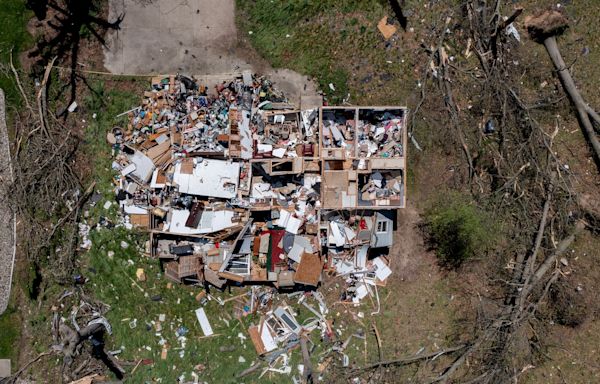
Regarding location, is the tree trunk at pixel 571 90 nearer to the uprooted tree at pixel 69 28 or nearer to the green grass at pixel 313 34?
the green grass at pixel 313 34

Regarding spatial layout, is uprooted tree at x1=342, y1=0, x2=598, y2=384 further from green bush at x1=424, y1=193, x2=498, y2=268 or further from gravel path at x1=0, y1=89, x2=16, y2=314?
gravel path at x1=0, y1=89, x2=16, y2=314

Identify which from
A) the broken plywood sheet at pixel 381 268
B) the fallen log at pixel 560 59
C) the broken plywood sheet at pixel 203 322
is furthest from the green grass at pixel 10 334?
the fallen log at pixel 560 59

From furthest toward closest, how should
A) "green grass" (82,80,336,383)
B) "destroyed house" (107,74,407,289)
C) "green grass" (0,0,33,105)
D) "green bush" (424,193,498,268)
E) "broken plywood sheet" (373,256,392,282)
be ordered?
"broken plywood sheet" (373,256,392,282), "green grass" (82,80,336,383), "green grass" (0,0,33,105), "green bush" (424,193,498,268), "destroyed house" (107,74,407,289)

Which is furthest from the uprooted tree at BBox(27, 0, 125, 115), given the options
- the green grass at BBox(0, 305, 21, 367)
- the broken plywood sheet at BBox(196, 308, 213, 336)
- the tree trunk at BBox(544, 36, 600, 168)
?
the tree trunk at BBox(544, 36, 600, 168)

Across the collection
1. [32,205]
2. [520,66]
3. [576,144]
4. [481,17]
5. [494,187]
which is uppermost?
[481,17]

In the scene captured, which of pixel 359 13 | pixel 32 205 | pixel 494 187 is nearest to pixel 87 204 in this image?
pixel 32 205

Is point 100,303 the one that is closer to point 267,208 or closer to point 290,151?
point 267,208
